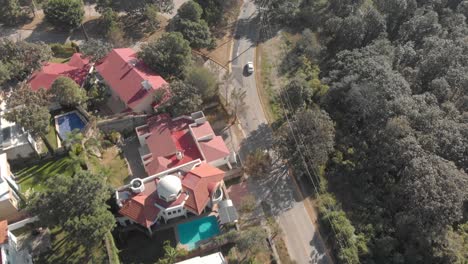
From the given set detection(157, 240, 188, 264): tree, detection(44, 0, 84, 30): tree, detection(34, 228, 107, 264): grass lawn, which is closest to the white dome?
detection(157, 240, 188, 264): tree

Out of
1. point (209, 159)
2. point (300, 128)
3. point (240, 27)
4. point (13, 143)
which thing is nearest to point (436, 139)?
point (300, 128)

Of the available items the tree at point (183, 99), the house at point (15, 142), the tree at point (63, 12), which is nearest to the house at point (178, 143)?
the tree at point (183, 99)

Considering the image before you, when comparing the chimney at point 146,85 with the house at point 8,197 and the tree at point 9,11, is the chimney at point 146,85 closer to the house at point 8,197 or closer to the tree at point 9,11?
the house at point 8,197

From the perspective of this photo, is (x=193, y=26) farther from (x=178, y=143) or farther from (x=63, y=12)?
(x=178, y=143)

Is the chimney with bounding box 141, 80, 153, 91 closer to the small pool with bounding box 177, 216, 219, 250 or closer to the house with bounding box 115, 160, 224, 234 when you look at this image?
the house with bounding box 115, 160, 224, 234

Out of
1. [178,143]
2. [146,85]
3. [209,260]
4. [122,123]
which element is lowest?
[209,260]

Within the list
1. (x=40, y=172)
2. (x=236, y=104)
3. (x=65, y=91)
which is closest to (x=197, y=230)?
(x=40, y=172)
